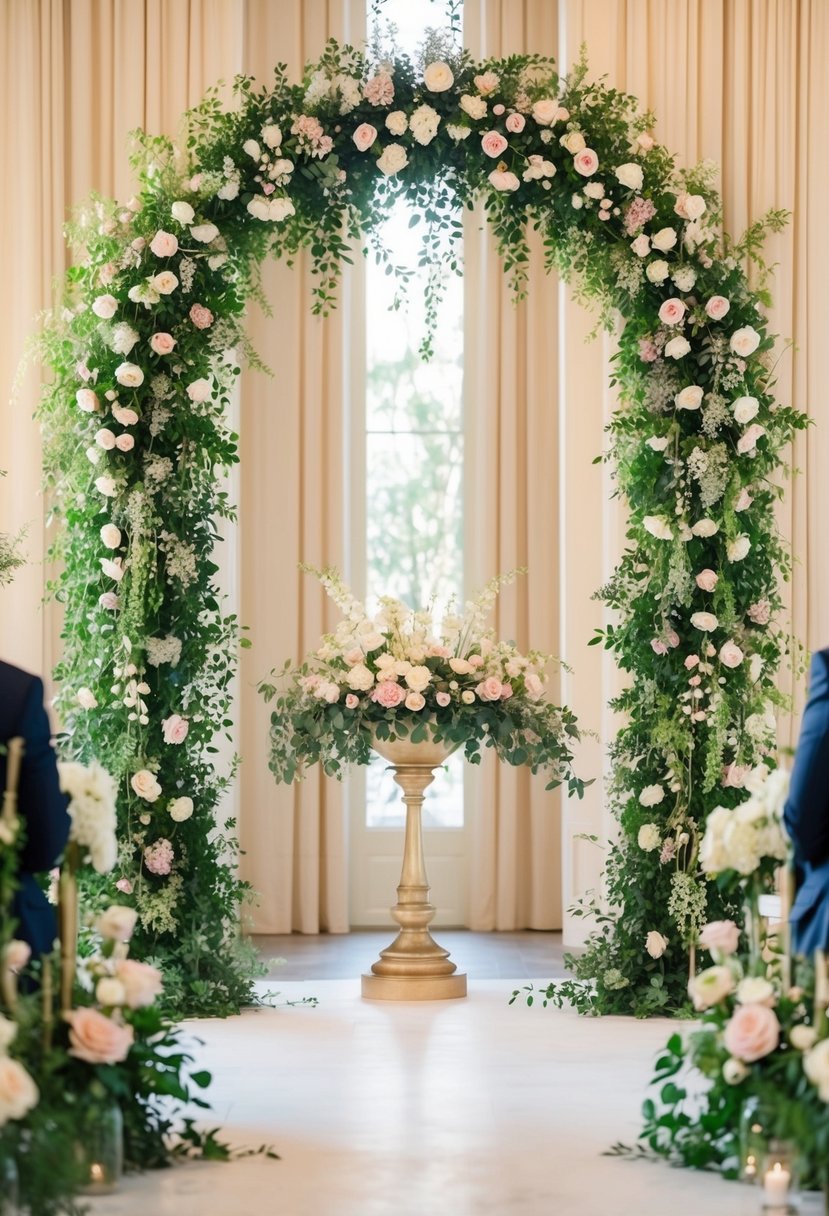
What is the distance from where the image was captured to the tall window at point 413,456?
27.5ft

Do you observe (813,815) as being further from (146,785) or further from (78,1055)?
(146,785)

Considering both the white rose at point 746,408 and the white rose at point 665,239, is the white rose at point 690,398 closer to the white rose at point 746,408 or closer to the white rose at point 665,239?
the white rose at point 746,408

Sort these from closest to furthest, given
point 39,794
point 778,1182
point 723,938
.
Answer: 1. point 778,1182
2. point 723,938
3. point 39,794

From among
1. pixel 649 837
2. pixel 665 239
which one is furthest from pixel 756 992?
pixel 665 239

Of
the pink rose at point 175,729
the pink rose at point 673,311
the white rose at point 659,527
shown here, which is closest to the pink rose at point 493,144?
the pink rose at point 673,311

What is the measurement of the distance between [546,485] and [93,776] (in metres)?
4.67

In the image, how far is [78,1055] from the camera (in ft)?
11.5

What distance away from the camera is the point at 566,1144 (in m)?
4.29

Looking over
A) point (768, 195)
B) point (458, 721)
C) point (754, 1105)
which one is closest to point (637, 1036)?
point (458, 721)

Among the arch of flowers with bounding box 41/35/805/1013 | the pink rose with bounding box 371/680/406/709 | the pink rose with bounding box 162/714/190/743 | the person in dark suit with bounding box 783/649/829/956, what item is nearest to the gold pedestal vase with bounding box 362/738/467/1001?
the pink rose with bounding box 371/680/406/709

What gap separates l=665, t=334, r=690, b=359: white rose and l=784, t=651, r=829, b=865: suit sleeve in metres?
2.45

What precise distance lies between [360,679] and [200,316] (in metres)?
1.41

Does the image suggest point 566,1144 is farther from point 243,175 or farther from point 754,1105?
point 243,175

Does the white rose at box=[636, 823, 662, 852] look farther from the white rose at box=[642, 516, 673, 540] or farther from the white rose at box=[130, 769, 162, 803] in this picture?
the white rose at box=[130, 769, 162, 803]
